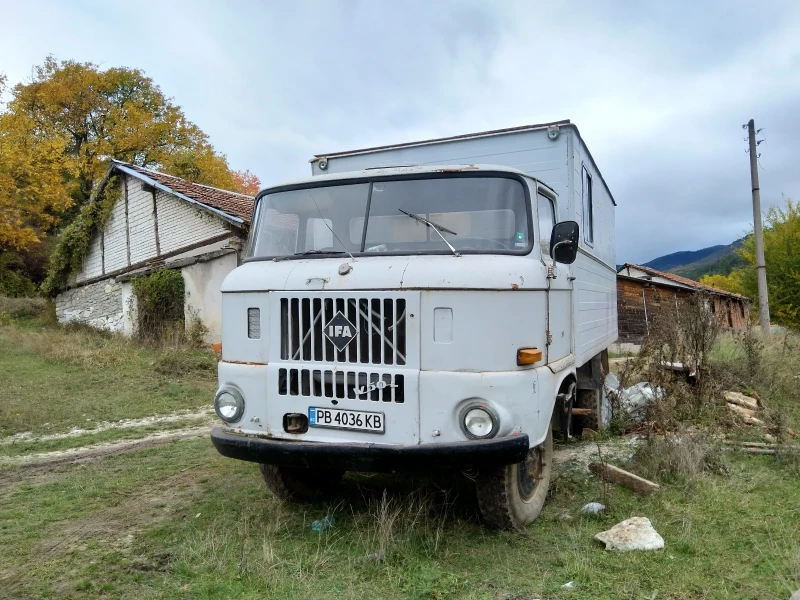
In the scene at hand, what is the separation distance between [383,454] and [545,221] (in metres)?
2.18

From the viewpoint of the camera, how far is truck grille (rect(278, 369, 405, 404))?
3734 mm

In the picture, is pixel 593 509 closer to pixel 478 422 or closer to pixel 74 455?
pixel 478 422

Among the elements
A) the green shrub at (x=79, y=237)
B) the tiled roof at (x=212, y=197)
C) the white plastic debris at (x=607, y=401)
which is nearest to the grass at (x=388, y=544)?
the white plastic debris at (x=607, y=401)

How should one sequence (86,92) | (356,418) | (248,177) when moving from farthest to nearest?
A: (248,177), (86,92), (356,418)

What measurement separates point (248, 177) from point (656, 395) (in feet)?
105

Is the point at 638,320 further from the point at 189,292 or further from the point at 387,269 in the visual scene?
the point at 387,269

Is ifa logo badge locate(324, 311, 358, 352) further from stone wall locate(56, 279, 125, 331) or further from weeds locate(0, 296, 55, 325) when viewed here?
weeds locate(0, 296, 55, 325)

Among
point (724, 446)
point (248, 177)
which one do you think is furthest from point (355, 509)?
point (248, 177)

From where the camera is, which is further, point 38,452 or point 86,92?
point 86,92

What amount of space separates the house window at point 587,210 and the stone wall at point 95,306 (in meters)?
14.2

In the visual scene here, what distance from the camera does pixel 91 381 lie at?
1100 centimetres

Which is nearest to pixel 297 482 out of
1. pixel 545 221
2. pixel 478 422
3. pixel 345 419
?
pixel 345 419

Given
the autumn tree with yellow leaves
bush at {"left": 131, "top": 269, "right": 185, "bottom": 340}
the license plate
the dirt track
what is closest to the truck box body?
the license plate

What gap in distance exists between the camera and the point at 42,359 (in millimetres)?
13227
